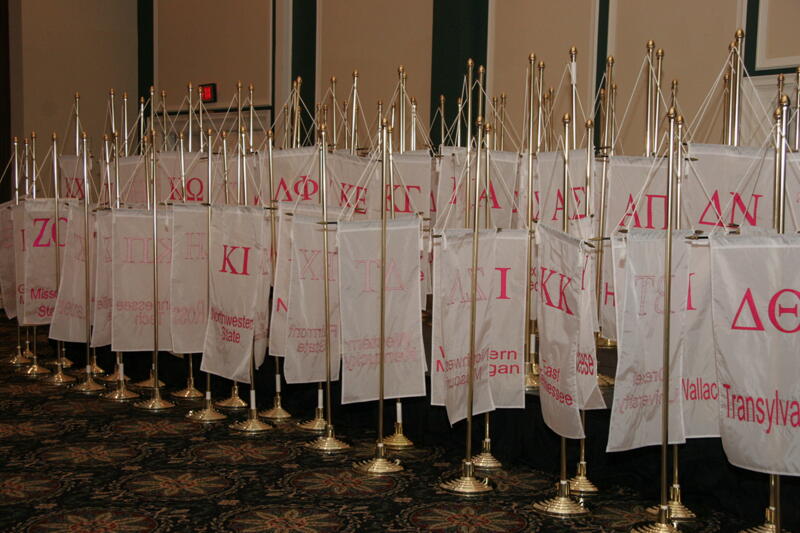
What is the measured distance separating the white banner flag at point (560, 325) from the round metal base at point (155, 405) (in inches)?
95.2

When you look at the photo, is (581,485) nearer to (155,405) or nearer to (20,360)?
(155,405)

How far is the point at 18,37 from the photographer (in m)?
9.98

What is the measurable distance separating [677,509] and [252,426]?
2138 mm

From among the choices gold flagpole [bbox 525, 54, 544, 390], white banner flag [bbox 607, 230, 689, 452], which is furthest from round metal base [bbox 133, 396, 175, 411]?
white banner flag [bbox 607, 230, 689, 452]

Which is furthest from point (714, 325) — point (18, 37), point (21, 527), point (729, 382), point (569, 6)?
point (18, 37)

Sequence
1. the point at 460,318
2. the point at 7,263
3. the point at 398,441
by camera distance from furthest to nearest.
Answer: the point at 7,263 < the point at 398,441 < the point at 460,318

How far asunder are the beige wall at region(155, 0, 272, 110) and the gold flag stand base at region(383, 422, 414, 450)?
17.5ft

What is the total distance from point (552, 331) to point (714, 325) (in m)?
0.65

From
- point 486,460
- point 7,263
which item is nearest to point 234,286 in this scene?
point 486,460

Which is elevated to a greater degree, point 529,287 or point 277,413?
point 529,287

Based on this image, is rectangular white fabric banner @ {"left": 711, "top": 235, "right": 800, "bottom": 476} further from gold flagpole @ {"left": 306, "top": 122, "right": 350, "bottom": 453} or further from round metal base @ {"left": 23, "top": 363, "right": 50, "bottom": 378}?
round metal base @ {"left": 23, "top": 363, "right": 50, "bottom": 378}

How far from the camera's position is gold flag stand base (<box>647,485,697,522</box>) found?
334 cm

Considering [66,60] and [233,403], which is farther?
[66,60]

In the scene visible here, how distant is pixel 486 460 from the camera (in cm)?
404
